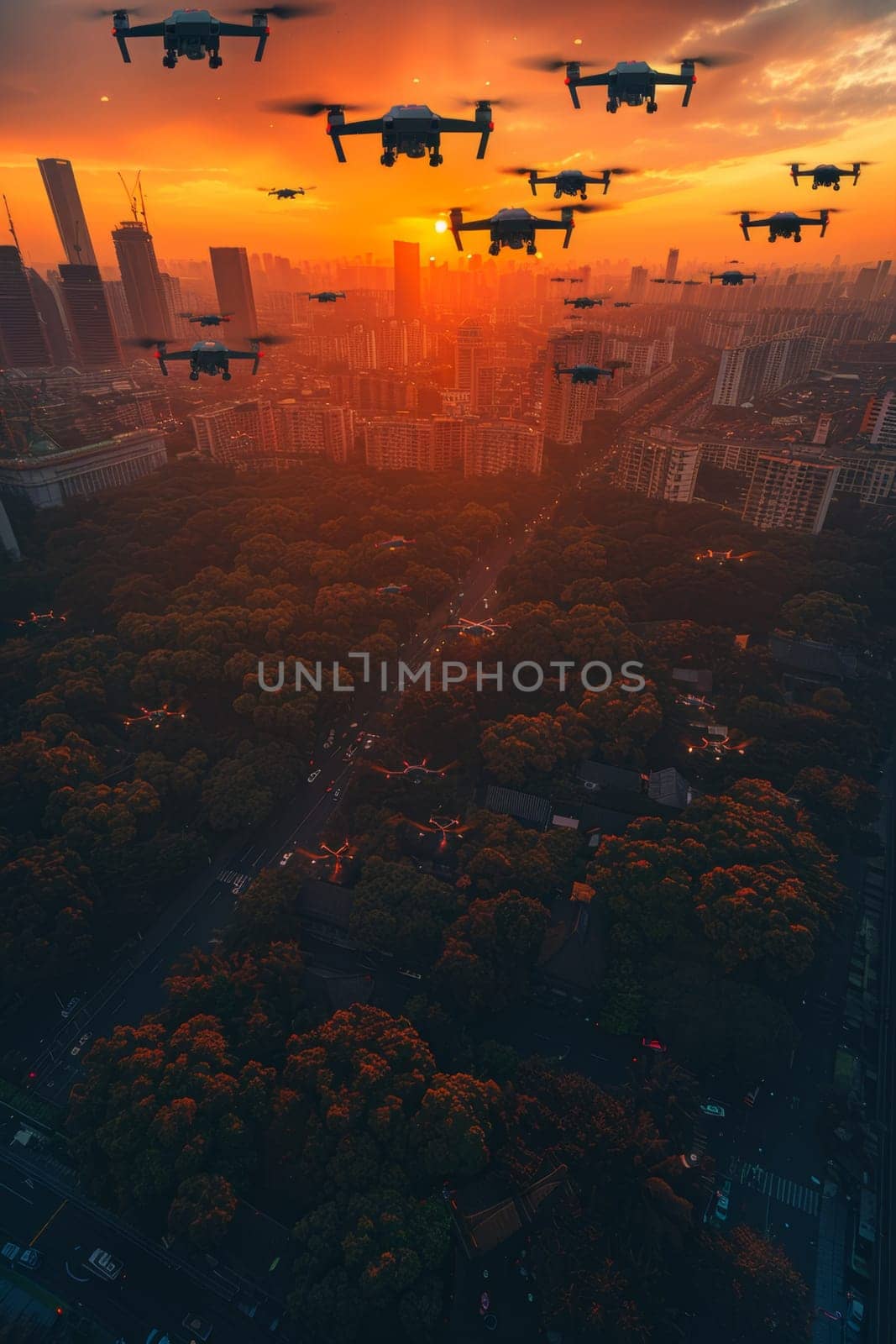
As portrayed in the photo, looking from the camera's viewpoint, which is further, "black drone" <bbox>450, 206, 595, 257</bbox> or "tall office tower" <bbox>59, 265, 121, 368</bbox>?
"tall office tower" <bbox>59, 265, 121, 368</bbox>

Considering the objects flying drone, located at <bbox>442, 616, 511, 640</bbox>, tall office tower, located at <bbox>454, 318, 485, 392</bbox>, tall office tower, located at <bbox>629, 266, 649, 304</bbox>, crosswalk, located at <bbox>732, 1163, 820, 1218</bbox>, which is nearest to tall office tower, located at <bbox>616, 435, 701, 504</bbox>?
flying drone, located at <bbox>442, 616, 511, 640</bbox>

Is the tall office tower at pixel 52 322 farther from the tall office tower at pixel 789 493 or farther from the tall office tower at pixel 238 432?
the tall office tower at pixel 789 493

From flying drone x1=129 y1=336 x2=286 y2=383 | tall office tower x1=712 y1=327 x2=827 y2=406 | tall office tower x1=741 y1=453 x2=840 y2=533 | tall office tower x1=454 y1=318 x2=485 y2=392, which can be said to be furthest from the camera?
tall office tower x1=712 y1=327 x2=827 y2=406

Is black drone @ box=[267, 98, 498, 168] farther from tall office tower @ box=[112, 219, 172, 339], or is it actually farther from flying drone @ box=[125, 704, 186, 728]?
tall office tower @ box=[112, 219, 172, 339]

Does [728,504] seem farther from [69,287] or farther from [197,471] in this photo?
[69,287]

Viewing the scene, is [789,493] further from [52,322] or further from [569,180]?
[52,322]

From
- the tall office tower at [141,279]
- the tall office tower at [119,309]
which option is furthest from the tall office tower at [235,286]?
the tall office tower at [119,309]

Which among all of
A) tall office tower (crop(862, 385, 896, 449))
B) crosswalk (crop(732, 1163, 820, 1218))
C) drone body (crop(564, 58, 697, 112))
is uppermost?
drone body (crop(564, 58, 697, 112))
